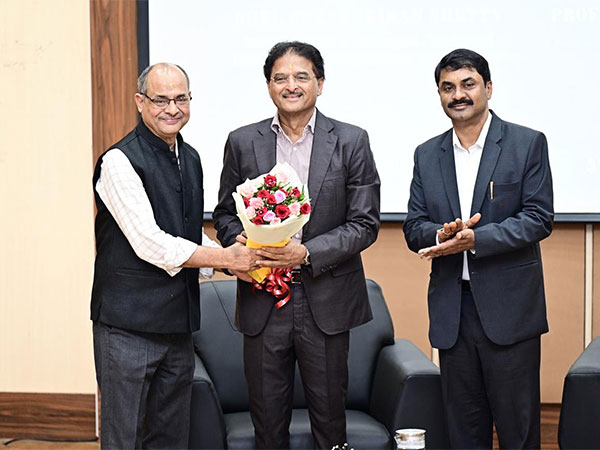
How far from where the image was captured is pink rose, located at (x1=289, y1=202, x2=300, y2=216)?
257 cm

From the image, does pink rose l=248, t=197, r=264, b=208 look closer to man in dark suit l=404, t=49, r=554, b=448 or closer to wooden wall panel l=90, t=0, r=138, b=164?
A: man in dark suit l=404, t=49, r=554, b=448

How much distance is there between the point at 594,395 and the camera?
9.62 ft

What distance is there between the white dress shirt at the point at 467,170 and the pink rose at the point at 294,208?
0.68 m

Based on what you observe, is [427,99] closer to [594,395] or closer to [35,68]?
[594,395]

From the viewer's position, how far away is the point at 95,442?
4.23 m

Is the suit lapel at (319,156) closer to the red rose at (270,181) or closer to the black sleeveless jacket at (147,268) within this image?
the red rose at (270,181)

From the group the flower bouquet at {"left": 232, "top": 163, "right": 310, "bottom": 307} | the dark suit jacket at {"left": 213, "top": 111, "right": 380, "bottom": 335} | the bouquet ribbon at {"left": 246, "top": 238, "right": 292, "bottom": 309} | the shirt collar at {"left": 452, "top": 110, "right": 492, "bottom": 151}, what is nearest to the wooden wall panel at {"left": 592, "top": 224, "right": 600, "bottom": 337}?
the shirt collar at {"left": 452, "top": 110, "right": 492, "bottom": 151}

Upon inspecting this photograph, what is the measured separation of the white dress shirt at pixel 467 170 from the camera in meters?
2.95

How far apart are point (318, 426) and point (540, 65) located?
6.66 feet

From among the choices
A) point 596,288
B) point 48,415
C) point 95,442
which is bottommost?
point 95,442

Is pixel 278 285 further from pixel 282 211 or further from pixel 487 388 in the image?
pixel 487 388

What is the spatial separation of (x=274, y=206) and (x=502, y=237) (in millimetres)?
792

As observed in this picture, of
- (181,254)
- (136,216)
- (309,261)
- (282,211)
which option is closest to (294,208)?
(282,211)

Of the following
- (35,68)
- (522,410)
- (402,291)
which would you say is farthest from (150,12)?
(522,410)
